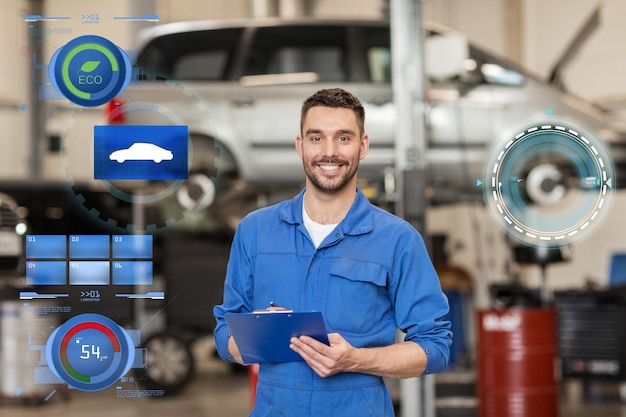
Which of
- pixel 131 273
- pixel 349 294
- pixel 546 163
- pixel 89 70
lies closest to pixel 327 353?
pixel 349 294

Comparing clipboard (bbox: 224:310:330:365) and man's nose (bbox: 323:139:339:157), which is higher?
man's nose (bbox: 323:139:339:157)

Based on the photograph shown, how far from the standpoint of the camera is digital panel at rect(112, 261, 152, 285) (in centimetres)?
267

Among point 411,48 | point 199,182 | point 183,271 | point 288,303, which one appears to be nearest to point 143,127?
point 199,182

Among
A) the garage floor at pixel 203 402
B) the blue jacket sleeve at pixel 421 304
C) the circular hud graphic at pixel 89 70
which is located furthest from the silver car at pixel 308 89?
the blue jacket sleeve at pixel 421 304

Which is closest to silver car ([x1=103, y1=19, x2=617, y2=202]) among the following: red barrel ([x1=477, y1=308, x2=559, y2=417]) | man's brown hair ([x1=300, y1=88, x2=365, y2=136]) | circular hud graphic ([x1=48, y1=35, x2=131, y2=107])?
red barrel ([x1=477, y1=308, x2=559, y2=417])

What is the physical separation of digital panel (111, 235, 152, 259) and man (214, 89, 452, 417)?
717 millimetres

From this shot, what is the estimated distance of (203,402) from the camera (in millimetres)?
5055

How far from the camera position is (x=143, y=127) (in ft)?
9.00

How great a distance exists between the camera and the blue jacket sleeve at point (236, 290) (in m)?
2.07

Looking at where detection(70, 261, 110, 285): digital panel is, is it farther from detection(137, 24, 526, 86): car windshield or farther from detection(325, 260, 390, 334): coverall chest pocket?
detection(137, 24, 526, 86): car windshield

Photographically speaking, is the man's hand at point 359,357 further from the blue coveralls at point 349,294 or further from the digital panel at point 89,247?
the digital panel at point 89,247

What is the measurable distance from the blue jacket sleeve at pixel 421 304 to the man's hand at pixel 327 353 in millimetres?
184

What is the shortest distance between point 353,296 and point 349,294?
0.01 metres

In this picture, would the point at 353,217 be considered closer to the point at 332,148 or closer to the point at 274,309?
the point at 332,148
